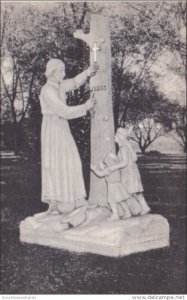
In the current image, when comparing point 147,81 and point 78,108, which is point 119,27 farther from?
point 78,108

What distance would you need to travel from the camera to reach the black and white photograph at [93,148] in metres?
5.12

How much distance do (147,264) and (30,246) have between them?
1.04m

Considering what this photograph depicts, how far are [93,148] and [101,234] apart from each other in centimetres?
78

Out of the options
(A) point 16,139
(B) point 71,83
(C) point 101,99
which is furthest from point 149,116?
(B) point 71,83

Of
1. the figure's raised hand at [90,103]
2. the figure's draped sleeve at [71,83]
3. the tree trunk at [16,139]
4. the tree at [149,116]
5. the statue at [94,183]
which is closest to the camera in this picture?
the statue at [94,183]

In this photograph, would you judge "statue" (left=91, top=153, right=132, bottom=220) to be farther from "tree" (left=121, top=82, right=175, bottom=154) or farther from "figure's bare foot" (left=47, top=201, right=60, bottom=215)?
"tree" (left=121, top=82, right=175, bottom=154)

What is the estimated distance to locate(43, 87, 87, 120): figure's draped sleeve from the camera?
5.15 m

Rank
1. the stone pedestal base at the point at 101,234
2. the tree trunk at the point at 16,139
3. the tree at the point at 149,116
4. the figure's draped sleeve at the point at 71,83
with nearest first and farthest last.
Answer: the stone pedestal base at the point at 101,234 → the figure's draped sleeve at the point at 71,83 → the tree at the point at 149,116 → the tree trunk at the point at 16,139

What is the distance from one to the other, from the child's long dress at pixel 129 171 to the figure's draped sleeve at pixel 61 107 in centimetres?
45

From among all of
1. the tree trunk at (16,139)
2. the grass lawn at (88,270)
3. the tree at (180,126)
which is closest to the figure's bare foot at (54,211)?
the grass lawn at (88,270)

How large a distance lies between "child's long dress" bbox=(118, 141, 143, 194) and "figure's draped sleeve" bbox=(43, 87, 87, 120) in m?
0.45

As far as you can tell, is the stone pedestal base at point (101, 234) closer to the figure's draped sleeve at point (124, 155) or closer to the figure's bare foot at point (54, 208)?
the figure's bare foot at point (54, 208)

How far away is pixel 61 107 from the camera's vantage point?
5152 millimetres

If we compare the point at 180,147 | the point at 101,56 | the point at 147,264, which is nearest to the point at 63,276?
the point at 147,264
